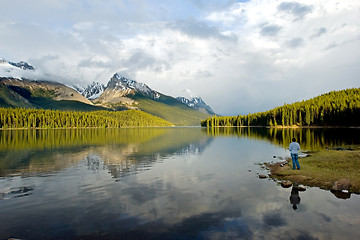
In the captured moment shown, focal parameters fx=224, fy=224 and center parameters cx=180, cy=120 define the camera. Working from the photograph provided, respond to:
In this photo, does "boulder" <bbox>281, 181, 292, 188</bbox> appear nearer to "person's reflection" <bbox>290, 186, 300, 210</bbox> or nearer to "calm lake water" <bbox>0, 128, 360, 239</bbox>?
"person's reflection" <bbox>290, 186, 300, 210</bbox>

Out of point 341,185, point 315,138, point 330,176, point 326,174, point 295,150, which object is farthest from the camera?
point 315,138

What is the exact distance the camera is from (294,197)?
2189cm

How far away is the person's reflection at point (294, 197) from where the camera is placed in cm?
2036

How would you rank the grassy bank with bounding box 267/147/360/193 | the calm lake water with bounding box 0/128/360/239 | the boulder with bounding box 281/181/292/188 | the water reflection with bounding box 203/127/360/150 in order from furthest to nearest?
the water reflection with bounding box 203/127/360/150 < the boulder with bounding box 281/181/292/188 < the grassy bank with bounding box 267/147/360/193 < the calm lake water with bounding box 0/128/360/239

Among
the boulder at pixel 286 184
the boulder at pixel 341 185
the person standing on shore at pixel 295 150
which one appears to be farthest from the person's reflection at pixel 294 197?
the person standing on shore at pixel 295 150

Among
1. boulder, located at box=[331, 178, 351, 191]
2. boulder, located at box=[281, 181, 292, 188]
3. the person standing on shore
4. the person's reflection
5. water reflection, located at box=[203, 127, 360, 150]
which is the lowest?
the person's reflection

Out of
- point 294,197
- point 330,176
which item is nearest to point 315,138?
point 330,176

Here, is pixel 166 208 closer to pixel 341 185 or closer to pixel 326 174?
pixel 341 185

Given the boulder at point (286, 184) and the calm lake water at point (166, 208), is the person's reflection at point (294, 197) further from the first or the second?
the boulder at point (286, 184)

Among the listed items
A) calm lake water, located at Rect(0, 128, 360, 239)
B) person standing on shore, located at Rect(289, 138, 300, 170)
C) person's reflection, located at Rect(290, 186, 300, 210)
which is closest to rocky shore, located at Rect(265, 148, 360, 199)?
person standing on shore, located at Rect(289, 138, 300, 170)

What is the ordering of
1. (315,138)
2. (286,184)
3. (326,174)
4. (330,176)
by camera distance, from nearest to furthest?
1. (286,184)
2. (330,176)
3. (326,174)
4. (315,138)

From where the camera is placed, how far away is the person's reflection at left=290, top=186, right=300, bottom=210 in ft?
66.8

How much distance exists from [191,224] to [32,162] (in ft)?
127

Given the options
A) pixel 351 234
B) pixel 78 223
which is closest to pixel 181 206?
pixel 78 223
